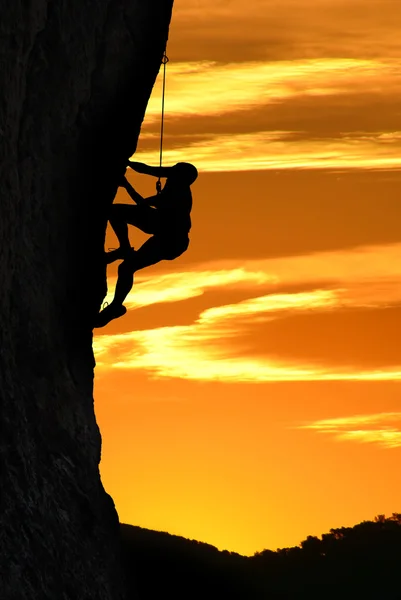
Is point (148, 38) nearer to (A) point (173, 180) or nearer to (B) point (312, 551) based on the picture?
(A) point (173, 180)

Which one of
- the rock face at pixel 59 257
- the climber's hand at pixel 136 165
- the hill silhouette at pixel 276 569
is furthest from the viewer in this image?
the hill silhouette at pixel 276 569

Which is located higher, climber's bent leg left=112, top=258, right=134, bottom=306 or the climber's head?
the climber's head

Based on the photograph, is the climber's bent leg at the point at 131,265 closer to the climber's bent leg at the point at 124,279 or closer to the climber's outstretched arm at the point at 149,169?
the climber's bent leg at the point at 124,279

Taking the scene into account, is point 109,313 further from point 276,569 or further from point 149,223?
point 276,569

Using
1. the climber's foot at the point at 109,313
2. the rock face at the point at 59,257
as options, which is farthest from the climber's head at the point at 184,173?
the climber's foot at the point at 109,313

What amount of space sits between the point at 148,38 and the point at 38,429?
6518mm

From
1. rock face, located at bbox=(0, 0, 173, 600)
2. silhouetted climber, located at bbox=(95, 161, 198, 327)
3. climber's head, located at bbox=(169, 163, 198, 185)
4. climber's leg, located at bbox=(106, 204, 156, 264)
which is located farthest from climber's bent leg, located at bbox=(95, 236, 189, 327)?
climber's head, located at bbox=(169, 163, 198, 185)

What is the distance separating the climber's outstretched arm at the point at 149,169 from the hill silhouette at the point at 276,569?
577 cm

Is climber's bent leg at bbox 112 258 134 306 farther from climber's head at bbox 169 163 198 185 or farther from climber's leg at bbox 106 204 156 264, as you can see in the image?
Answer: climber's head at bbox 169 163 198 185

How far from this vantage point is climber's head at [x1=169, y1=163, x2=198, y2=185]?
2138 centimetres

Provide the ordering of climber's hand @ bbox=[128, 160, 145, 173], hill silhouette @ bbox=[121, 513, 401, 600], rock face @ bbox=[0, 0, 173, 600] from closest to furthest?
rock face @ bbox=[0, 0, 173, 600]
climber's hand @ bbox=[128, 160, 145, 173]
hill silhouette @ bbox=[121, 513, 401, 600]

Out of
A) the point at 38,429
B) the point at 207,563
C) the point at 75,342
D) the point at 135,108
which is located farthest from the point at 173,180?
the point at 207,563

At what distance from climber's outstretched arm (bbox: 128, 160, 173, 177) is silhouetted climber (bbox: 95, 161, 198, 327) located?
0.12 metres

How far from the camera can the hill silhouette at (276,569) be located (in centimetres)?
3838
